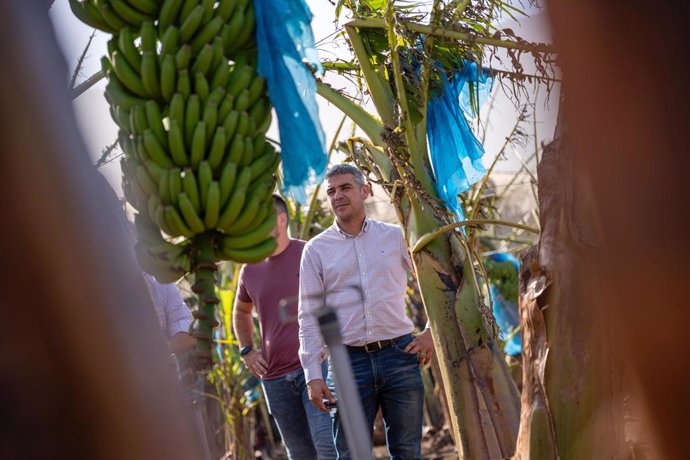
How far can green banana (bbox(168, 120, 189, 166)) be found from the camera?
3336 mm

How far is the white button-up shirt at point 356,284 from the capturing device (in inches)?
215

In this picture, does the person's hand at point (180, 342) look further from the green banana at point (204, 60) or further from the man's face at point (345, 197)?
the green banana at point (204, 60)

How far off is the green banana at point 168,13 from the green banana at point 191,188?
58cm

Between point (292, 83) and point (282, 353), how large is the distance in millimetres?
2862

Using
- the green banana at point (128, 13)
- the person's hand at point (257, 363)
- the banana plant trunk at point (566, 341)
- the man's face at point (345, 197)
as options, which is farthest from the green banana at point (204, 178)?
the person's hand at point (257, 363)

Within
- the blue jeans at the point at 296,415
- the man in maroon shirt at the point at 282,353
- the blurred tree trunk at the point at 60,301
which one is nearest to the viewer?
the blurred tree trunk at the point at 60,301

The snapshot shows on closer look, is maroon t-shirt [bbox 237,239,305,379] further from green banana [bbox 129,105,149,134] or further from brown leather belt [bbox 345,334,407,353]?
green banana [bbox 129,105,149,134]

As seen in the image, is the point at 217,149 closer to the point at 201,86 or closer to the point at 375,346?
the point at 201,86

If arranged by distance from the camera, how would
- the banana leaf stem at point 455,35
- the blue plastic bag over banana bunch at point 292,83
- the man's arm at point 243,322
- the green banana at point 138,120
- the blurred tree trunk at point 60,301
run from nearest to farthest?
the blurred tree trunk at point 60,301 < the green banana at point 138,120 < the blue plastic bag over banana bunch at point 292,83 < the banana leaf stem at point 455,35 < the man's arm at point 243,322

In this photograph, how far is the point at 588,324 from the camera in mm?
3404

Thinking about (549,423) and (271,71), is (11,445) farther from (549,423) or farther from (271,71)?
(549,423)

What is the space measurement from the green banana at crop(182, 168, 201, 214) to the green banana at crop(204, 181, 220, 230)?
0.04m

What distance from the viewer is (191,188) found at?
3332 mm

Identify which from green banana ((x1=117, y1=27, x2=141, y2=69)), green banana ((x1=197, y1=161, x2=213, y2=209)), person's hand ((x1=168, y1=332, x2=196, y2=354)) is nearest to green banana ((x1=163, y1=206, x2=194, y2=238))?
green banana ((x1=197, y1=161, x2=213, y2=209))
